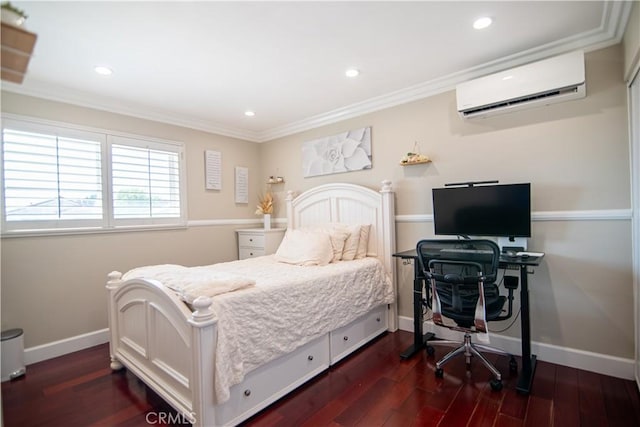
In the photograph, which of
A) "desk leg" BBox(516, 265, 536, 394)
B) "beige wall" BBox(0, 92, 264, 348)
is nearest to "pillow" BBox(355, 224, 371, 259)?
"desk leg" BBox(516, 265, 536, 394)

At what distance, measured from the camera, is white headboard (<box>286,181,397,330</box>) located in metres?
3.18

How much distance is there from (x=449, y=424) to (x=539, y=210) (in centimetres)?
173

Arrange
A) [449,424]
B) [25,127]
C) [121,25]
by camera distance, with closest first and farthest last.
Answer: [449,424]
[121,25]
[25,127]

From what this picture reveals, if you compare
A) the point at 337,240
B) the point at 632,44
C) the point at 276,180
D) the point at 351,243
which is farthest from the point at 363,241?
the point at 632,44

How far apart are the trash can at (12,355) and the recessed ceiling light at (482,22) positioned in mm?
4092

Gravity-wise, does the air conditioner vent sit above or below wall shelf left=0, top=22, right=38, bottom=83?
above

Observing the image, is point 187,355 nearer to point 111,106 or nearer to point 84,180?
point 84,180

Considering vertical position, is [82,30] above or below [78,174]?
above

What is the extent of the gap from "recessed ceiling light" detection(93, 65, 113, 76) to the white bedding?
188 centimetres

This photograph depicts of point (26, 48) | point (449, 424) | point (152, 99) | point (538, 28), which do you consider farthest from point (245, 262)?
point (538, 28)

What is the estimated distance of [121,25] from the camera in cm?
199

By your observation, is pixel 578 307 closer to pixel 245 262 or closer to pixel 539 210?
pixel 539 210

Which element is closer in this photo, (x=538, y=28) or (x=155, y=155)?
(x=538, y=28)

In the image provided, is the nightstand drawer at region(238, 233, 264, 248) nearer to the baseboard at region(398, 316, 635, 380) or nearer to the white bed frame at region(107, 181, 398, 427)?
the white bed frame at region(107, 181, 398, 427)
